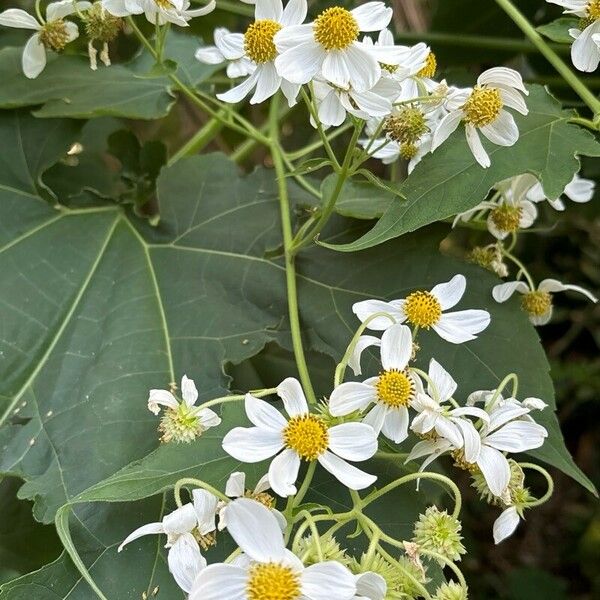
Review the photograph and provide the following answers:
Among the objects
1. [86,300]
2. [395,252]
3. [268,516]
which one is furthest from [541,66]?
[268,516]

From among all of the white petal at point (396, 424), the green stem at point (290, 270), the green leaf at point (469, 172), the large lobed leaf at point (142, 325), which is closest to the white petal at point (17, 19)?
the large lobed leaf at point (142, 325)

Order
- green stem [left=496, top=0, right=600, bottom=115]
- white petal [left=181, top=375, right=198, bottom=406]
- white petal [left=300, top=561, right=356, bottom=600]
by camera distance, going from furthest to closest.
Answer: green stem [left=496, top=0, right=600, bottom=115], white petal [left=181, top=375, right=198, bottom=406], white petal [left=300, top=561, right=356, bottom=600]

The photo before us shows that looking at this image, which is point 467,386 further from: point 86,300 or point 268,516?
point 86,300

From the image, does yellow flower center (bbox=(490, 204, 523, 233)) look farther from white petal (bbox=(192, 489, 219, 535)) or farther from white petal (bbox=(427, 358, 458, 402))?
white petal (bbox=(192, 489, 219, 535))

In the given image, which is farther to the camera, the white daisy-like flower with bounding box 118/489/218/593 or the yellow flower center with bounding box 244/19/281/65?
the yellow flower center with bounding box 244/19/281/65

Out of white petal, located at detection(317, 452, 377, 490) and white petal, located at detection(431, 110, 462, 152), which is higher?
white petal, located at detection(431, 110, 462, 152)

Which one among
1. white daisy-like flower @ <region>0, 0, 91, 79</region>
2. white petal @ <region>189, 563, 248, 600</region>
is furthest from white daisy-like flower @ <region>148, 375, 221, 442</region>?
white daisy-like flower @ <region>0, 0, 91, 79</region>
